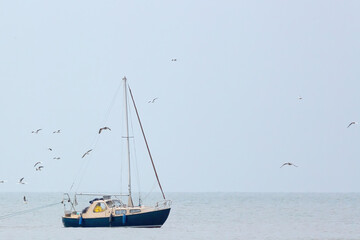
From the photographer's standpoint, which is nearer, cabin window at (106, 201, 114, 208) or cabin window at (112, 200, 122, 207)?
cabin window at (106, 201, 114, 208)

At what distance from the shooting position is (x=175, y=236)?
63375mm

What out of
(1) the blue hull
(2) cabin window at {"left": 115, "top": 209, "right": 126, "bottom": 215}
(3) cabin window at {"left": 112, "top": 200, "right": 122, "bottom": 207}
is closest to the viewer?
(1) the blue hull

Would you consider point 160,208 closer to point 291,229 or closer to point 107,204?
point 107,204

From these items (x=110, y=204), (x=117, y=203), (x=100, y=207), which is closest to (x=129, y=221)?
(x=110, y=204)

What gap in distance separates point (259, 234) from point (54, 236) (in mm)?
17357

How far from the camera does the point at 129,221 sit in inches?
2510

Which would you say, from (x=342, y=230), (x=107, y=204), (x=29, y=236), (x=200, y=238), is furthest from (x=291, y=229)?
(x=29, y=236)

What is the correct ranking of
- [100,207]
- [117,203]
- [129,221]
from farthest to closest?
[117,203], [100,207], [129,221]

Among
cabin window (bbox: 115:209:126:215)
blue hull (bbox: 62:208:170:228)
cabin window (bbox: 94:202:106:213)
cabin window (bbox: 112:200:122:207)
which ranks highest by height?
cabin window (bbox: 112:200:122:207)

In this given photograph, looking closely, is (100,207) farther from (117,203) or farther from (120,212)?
(120,212)

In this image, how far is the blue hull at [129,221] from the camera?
209 feet

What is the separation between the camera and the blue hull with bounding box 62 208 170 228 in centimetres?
6372

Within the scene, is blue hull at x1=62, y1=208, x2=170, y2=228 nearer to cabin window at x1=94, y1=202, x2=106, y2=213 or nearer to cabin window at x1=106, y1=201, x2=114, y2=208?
cabin window at x1=94, y1=202, x2=106, y2=213

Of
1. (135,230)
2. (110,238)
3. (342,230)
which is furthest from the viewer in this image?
(342,230)
